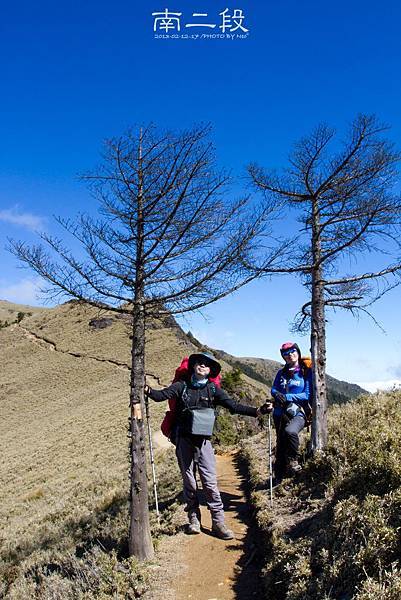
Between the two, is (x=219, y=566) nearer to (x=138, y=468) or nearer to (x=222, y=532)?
(x=222, y=532)

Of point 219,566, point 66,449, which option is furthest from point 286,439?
point 66,449

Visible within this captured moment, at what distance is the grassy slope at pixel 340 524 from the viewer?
4043 millimetres

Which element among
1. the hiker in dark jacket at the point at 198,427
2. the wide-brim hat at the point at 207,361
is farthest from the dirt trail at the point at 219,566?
the wide-brim hat at the point at 207,361

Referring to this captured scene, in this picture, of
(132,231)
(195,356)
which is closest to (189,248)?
(132,231)

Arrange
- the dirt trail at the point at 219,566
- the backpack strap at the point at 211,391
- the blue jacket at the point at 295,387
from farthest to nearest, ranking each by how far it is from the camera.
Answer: the blue jacket at the point at 295,387, the backpack strap at the point at 211,391, the dirt trail at the point at 219,566

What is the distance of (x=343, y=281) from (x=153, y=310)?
349 centimetres

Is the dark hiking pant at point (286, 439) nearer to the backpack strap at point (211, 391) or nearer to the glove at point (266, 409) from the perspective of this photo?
the glove at point (266, 409)

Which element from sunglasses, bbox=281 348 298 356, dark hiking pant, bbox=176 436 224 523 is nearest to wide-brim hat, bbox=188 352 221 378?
dark hiking pant, bbox=176 436 224 523

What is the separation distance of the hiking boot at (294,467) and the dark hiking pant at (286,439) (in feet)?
0.17

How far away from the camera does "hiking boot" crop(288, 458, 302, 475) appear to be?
26.3 ft

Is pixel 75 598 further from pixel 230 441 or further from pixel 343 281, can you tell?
pixel 230 441

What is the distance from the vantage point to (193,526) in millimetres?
6809

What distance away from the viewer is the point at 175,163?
6777 millimetres

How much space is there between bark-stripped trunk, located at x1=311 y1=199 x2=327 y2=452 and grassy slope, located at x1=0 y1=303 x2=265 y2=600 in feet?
8.64
